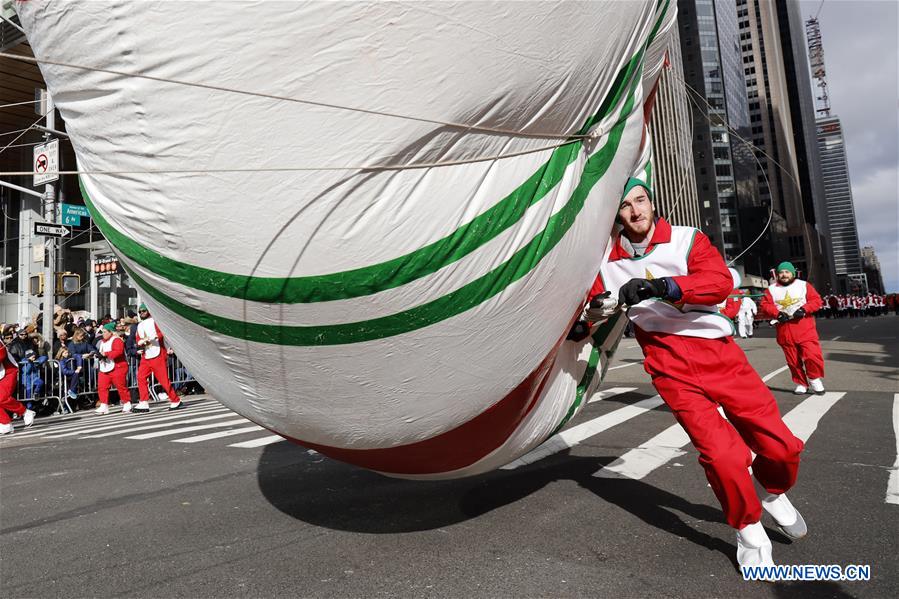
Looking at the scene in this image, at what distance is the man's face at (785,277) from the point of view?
26.6 ft

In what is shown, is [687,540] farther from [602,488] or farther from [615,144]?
[615,144]

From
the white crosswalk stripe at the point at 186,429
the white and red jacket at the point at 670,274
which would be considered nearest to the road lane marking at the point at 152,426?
the white crosswalk stripe at the point at 186,429

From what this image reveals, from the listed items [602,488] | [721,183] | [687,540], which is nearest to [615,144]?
[687,540]

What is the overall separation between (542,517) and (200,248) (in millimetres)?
2544

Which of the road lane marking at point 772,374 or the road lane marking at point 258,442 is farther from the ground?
the road lane marking at point 258,442

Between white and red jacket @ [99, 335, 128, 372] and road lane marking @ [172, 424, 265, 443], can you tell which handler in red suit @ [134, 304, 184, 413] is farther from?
road lane marking @ [172, 424, 265, 443]

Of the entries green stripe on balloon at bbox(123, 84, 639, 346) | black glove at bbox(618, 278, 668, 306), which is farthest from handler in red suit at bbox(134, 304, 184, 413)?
black glove at bbox(618, 278, 668, 306)

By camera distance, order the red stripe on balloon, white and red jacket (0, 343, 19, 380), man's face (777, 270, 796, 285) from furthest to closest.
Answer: white and red jacket (0, 343, 19, 380), man's face (777, 270, 796, 285), the red stripe on balloon

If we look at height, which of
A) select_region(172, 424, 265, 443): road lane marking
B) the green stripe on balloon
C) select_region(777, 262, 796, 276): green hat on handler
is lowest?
select_region(172, 424, 265, 443): road lane marking

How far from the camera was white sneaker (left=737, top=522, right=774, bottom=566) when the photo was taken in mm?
2572

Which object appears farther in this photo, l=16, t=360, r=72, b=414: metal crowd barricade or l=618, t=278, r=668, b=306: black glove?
l=16, t=360, r=72, b=414: metal crowd barricade

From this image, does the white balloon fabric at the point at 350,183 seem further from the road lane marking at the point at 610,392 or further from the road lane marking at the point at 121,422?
the road lane marking at the point at 121,422

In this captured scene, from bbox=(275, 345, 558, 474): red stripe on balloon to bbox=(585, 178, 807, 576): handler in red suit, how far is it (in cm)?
53

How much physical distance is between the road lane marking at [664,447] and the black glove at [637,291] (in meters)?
2.15
